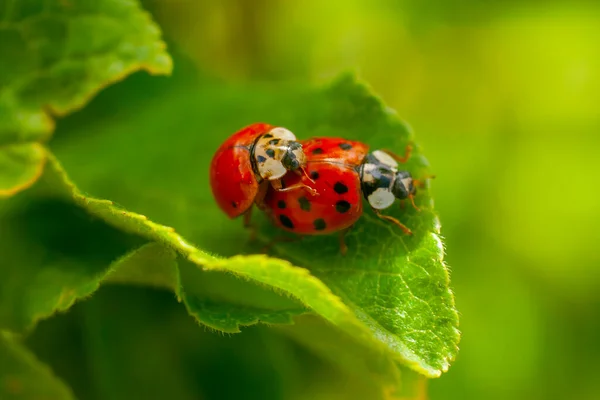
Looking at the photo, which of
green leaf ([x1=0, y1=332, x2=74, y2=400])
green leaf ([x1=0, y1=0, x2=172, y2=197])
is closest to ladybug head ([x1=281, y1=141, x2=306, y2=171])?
green leaf ([x1=0, y1=0, x2=172, y2=197])

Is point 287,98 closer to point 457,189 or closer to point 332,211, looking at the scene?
point 332,211

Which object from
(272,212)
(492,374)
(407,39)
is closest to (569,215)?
(492,374)

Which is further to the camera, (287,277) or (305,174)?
(305,174)

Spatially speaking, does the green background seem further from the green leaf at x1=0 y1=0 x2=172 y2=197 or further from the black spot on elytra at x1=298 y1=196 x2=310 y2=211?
the black spot on elytra at x1=298 y1=196 x2=310 y2=211

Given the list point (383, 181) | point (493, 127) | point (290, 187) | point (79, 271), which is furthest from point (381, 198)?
point (493, 127)

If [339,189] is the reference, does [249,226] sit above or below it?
below

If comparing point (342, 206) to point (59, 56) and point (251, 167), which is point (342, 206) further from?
point (59, 56)

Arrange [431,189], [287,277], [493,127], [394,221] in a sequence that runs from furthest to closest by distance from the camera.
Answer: [493,127] < [431,189] < [394,221] < [287,277]
